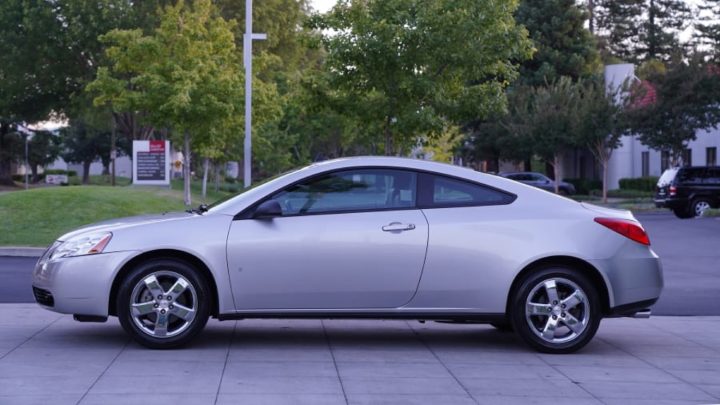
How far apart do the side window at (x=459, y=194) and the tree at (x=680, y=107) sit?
33.6 metres

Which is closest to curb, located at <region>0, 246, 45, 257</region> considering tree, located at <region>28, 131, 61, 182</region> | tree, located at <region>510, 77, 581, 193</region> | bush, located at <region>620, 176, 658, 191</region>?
tree, located at <region>510, 77, 581, 193</region>

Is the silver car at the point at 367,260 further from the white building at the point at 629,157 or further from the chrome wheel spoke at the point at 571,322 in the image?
the white building at the point at 629,157

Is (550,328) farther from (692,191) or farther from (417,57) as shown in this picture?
(692,191)

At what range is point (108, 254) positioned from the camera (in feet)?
26.3

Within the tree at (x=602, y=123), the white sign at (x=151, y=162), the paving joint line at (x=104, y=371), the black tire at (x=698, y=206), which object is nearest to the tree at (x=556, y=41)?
the tree at (x=602, y=123)

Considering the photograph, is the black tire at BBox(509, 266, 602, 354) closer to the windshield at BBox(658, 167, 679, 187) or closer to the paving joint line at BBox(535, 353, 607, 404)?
the paving joint line at BBox(535, 353, 607, 404)

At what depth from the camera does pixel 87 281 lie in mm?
8016

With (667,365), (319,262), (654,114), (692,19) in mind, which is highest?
(692,19)

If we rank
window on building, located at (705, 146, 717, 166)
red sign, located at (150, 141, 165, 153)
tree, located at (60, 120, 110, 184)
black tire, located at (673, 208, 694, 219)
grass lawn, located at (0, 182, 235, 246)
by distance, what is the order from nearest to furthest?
grass lawn, located at (0, 182, 235, 246) < black tire, located at (673, 208, 694, 219) < red sign, located at (150, 141, 165, 153) < window on building, located at (705, 146, 717, 166) < tree, located at (60, 120, 110, 184)

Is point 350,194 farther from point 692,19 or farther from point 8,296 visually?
point 692,19

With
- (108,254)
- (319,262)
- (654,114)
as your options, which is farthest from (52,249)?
(654,114)

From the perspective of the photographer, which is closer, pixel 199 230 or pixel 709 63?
pixel 199 230

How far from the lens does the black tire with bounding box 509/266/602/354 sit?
27.0 feet

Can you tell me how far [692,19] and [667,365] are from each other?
3014 inches
